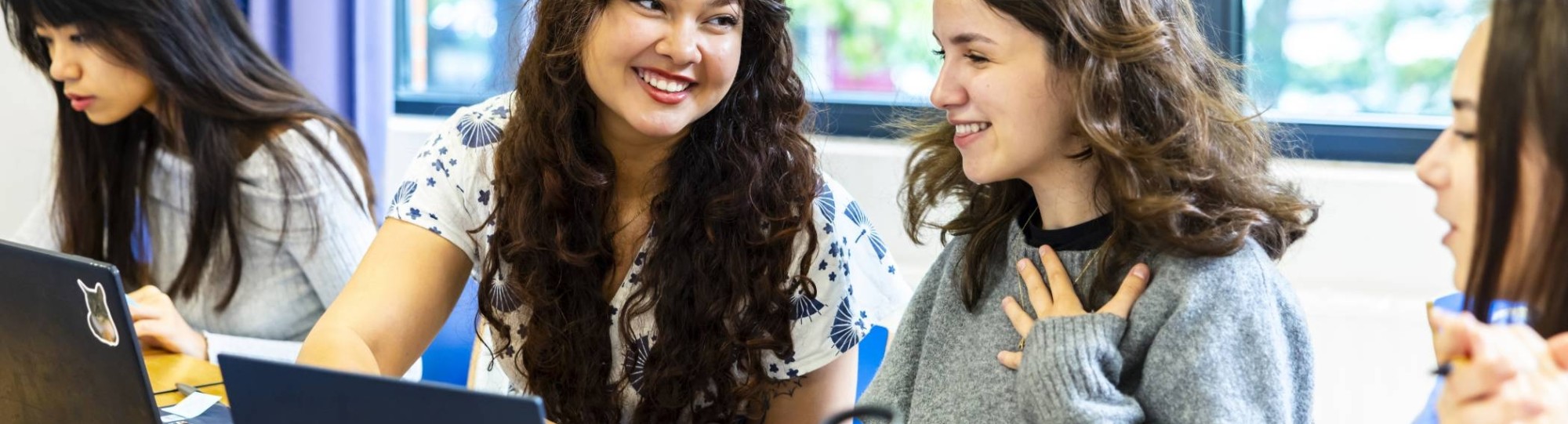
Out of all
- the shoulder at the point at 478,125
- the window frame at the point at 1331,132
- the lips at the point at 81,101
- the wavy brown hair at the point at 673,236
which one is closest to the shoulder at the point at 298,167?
the lips at the point at 81,101

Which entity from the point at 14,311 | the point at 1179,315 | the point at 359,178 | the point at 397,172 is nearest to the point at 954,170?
the point at 1179,315

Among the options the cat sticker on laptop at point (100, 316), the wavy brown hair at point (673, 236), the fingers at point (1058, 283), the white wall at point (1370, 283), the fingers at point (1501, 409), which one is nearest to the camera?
the fingers at point (1501, 409)

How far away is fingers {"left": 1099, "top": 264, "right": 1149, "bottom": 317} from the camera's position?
124 centimetres

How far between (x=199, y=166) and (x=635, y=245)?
837 mm

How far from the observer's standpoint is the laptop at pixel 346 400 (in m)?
0.87

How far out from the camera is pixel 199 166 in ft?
6.98

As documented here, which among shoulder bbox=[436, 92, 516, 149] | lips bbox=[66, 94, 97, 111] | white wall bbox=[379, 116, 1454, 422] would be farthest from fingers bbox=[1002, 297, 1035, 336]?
lips bbox=[66, 94, 97, 111]

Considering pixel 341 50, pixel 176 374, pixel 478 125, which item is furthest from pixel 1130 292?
pixel 341 50

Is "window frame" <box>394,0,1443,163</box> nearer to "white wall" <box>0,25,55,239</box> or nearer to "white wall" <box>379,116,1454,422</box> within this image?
"white wall" <box>379,116,1454,422</box>

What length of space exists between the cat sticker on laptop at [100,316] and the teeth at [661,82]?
0.60 m

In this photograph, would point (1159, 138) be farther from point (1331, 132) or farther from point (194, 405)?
point (1331, 132)

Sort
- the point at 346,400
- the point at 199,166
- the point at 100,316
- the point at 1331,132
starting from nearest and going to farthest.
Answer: the point at 346,400
the point at 100,316
the point at 199,166
the point at 1331,132

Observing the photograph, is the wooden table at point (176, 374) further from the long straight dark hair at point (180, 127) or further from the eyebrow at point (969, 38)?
the eyebrow at point (969, 38)

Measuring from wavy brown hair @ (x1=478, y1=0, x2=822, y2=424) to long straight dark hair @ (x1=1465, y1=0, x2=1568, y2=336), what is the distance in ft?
2.69
